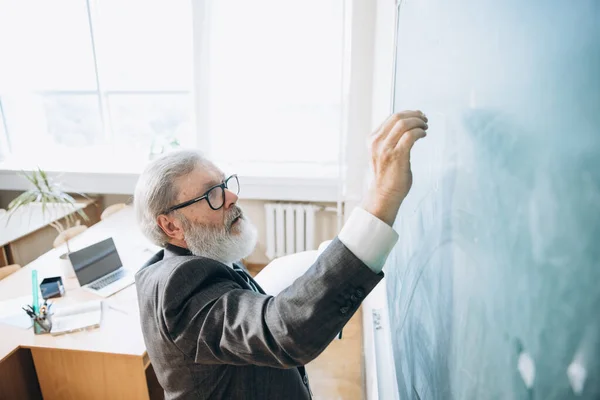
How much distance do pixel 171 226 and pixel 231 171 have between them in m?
2.65

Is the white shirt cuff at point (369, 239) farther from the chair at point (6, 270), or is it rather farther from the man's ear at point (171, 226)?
the chair at point (6, 270)

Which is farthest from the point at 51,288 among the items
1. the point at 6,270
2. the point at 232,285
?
the point at 232,285

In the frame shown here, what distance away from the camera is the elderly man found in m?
0.64

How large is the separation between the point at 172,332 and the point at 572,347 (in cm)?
74

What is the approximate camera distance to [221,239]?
110 centimetres

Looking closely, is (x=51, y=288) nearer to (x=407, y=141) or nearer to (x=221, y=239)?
(x=221, y=239)

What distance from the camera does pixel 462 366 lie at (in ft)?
1.77

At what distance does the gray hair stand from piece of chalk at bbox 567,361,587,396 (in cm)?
91

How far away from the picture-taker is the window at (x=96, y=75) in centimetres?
376

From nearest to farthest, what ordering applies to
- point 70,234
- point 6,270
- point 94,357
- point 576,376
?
1. point 576,376
2. point 94,357
3. point 6,270
4. point 70,234

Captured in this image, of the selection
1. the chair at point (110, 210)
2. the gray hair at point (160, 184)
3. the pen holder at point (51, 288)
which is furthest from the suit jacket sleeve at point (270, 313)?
the chair at point (110, 210)

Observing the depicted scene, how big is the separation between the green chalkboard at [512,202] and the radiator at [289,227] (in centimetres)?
280

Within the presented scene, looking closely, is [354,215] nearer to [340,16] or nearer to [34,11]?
[340,16]

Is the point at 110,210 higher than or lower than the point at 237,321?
lower
